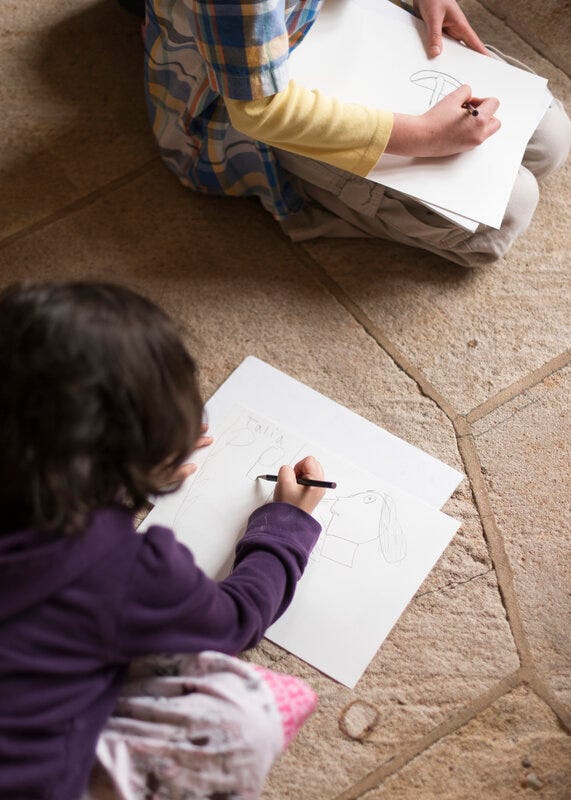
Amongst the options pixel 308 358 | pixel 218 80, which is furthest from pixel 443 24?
pixel 308 358

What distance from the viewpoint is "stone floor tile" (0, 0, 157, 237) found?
1.15 metres

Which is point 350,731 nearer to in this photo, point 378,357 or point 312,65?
point 378,357

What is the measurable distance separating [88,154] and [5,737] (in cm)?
84

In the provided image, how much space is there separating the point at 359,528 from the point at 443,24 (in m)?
0.68

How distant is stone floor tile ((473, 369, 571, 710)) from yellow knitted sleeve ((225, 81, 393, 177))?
368mm

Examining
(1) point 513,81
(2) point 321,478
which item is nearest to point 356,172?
(1) point 513,81

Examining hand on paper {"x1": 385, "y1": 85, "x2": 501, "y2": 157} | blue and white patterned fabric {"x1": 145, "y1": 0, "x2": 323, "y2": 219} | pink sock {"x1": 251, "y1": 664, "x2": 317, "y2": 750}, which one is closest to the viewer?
pink sock {"x1": 251, "y1": 664, "x2": 317, "y2": 750}

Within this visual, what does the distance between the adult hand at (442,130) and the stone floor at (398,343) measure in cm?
18

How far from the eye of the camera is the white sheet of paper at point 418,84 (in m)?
0.96

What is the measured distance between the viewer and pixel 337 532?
3.00 feet

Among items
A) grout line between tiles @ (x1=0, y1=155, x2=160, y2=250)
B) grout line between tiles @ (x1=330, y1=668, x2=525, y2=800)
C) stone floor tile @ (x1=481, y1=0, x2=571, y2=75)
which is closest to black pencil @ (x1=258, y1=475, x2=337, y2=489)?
grout line between tiles @ (x1=330, y1=668, x2=525, y2=800)

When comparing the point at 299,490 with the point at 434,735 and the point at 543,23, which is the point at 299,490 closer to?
the point at 434,735

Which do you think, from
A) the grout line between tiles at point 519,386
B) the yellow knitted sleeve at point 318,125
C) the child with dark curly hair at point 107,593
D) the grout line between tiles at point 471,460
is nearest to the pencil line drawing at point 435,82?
the yellow knitted sleeve at point 318,125

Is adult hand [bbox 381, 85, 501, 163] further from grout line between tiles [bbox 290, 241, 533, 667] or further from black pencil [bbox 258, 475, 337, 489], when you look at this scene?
black pencil [bbox 258, 475, 337, 489]
